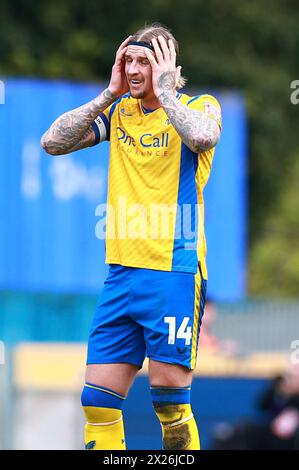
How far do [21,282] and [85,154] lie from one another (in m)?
2.58

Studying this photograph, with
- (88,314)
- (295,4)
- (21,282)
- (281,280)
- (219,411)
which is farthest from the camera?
(281,280)

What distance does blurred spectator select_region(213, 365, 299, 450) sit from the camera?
10.1 m

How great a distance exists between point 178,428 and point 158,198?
1.19m

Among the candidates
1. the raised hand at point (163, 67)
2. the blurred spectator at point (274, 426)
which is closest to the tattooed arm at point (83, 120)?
the raised hand at point (163, 67)

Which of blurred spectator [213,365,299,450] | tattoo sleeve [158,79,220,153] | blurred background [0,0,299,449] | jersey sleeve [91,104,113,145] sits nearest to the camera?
tattoo sleeve [158,79,220,153]

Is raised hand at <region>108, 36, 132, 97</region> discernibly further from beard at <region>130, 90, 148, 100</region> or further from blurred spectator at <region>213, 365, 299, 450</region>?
blurred spectator at <region>213, 365, 299, 450</region>

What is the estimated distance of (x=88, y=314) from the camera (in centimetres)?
1752

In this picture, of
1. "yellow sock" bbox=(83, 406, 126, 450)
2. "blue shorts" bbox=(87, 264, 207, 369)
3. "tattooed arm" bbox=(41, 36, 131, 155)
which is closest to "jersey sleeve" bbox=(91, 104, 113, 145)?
"tattooed arm" bbox=(41, 36, 131, 155)

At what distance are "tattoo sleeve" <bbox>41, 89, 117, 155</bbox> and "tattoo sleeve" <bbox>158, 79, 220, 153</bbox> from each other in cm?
38

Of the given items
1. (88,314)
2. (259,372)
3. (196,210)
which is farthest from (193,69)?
(196,210)

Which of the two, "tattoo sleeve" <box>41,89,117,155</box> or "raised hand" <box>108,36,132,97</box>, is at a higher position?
"raised hand" <box>108,36,132,97</box>

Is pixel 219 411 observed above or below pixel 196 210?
below

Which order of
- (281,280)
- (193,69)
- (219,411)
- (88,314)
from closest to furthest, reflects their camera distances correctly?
(219,411)
(88,314)
(193,69)
(281,280)

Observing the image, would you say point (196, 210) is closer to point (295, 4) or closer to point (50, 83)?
point (50, 83)
